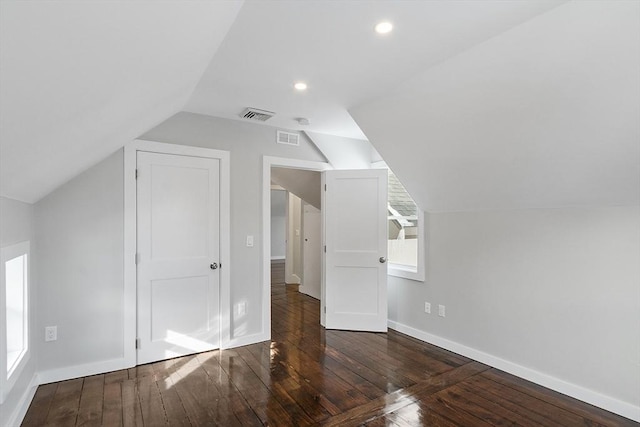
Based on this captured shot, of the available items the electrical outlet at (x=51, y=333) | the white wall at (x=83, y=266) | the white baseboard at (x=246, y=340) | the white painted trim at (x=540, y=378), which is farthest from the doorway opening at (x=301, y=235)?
the electrical outlet at (x=51, y=333)

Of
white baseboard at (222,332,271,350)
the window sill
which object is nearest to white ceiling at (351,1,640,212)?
the window sill

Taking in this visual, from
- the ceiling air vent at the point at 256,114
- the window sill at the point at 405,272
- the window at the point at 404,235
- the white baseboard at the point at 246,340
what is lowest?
the white baseboard at the point at 246,340

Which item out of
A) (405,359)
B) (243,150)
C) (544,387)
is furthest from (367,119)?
(544,387)

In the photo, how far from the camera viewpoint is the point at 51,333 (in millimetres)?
2756

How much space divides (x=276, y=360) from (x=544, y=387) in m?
2.33

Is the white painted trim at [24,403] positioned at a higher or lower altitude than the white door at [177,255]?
lower

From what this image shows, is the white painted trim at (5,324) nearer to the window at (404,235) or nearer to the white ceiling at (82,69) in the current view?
the white ceiling at (82,69)

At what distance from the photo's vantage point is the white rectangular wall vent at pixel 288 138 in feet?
13.0

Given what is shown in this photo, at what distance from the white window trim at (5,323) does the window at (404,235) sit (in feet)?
11.6

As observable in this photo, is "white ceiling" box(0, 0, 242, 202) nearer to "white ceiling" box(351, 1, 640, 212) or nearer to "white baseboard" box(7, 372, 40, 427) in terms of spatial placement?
"white baseboard" box(7, 372, 40, 427)

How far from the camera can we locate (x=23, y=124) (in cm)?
123

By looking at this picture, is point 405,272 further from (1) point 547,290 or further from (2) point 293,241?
(2) point 293,241

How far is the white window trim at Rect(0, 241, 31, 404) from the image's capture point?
5.93ft

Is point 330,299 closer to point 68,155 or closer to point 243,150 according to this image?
point 243,150
